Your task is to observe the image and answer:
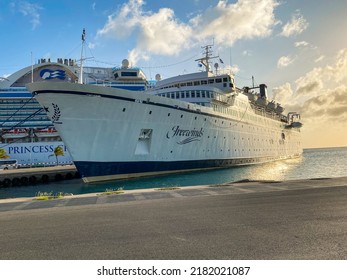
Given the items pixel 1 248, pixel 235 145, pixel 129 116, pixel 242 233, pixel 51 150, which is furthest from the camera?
pixel 51 150

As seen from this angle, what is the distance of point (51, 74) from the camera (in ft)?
307

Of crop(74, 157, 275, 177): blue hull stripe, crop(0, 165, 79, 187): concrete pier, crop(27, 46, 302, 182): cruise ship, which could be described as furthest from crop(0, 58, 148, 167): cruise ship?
crop(74, 157, 275, 177): blue hull stripe

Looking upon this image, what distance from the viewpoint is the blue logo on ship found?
93.1 m

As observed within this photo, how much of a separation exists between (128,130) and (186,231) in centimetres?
2311

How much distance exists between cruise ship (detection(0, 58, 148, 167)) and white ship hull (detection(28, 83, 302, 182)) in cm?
3693

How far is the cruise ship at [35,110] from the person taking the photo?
71062 millimetres

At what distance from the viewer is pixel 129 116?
29797 millimetres

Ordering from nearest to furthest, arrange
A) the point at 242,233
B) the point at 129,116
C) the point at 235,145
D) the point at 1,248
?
the point at 1,248 < the point at 242,233 < the point at 129,116 < the point at 235,145

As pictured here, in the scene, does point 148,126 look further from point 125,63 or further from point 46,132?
point 125,63

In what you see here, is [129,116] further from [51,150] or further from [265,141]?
[51,150]

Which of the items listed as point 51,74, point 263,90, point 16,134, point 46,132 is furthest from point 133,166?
point 51,74

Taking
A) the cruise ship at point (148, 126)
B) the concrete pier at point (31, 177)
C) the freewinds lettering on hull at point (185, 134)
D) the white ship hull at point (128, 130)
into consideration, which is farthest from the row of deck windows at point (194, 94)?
the concrete pier at point (31, 177)

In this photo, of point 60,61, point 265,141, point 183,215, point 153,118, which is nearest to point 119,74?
point 60,61

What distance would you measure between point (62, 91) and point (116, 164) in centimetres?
879
